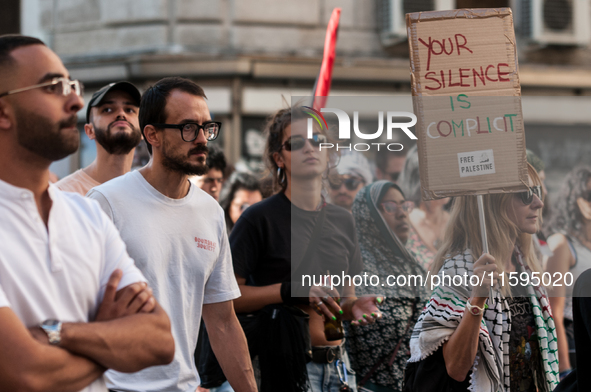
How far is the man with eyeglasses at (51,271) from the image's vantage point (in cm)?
166

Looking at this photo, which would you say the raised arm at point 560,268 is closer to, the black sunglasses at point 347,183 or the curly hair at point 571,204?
the curly hair at point 571,204

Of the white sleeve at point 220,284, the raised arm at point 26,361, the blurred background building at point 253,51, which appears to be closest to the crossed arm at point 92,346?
the raised arm at point 26,361

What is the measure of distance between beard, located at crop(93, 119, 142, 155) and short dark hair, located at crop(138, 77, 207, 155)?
78 centimetres

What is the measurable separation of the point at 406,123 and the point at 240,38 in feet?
24.6

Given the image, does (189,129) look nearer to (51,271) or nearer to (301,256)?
(301,256)

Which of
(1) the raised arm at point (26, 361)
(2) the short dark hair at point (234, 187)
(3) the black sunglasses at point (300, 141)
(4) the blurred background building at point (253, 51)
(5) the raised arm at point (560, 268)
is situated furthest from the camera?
(4) the blurred background building at point (253, 51)

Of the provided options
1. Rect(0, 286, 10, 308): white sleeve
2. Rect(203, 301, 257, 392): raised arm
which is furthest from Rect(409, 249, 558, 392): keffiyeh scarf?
Rect(0, 286, 10, 308): white sleeve

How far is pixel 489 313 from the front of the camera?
9.21 ft

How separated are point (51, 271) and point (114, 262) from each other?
0.79 feet

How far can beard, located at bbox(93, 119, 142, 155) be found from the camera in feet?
11.7

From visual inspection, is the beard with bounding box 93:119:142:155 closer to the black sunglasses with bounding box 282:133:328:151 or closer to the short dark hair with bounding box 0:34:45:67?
the black sunglasses with bounding box 282:133:328:151

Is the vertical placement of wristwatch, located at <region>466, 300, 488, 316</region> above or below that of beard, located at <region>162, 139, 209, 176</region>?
below

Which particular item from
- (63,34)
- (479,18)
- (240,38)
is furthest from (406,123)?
(63,34)

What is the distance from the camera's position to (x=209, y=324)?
2834mm
